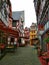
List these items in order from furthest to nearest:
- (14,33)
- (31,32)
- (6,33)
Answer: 1. (31,32)
2. (14,33)
3. (6,33)

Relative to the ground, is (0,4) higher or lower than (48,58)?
higher

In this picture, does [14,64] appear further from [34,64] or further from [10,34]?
[10,34]

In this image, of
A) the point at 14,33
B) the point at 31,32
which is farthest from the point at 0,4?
the point at 31,32

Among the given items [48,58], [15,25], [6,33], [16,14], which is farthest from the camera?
[16,14]

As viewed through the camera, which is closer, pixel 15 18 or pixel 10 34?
pixel 10 34

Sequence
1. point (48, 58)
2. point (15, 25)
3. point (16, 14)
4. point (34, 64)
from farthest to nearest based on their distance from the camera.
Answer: point (16, 14) < point (15, 25) < point (34, 64) < point (48, 58)

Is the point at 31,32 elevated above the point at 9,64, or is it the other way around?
the point at 31,32

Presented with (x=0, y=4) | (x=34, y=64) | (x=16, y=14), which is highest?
(x=16, y=14)

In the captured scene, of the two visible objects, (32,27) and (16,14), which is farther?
(32,27)

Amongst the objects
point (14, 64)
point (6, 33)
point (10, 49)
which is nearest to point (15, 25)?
point (10, 49)

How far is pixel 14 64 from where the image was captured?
18.0 m

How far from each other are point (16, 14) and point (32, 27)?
857 inches

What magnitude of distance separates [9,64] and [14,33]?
1310 cm

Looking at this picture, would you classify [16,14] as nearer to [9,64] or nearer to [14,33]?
[14,33]
